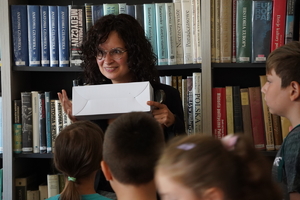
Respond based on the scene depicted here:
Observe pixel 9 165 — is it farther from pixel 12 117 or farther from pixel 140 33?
pixel 140 33

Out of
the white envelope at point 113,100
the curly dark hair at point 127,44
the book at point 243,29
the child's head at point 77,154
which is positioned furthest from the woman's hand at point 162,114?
the book at point 243,29

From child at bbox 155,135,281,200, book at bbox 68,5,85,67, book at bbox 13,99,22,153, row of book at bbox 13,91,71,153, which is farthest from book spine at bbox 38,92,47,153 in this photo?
child at bbox 155,135,281,200

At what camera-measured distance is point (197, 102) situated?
2084mm

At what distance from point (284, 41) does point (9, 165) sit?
1.49 meters

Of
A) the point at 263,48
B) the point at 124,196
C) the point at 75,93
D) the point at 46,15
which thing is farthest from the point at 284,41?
the point at 124,196

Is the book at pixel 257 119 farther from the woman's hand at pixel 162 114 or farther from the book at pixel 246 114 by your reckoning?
the woman's hand at pixel 162 114

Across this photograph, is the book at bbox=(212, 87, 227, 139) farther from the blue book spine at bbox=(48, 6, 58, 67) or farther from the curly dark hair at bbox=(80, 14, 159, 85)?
the blue book spine at bbox=(48, 6, 58, 67)

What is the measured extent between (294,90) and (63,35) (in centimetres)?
120

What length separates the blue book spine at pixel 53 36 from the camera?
2174mm

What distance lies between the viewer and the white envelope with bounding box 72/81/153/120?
1597mm

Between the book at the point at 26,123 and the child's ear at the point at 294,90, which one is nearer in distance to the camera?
the child's ear at the point at 294,90

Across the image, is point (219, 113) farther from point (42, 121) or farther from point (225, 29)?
point (42, 121)

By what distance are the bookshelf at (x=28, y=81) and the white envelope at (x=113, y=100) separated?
21.0 inches

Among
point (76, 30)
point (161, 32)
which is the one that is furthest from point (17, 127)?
point (161, 32)
